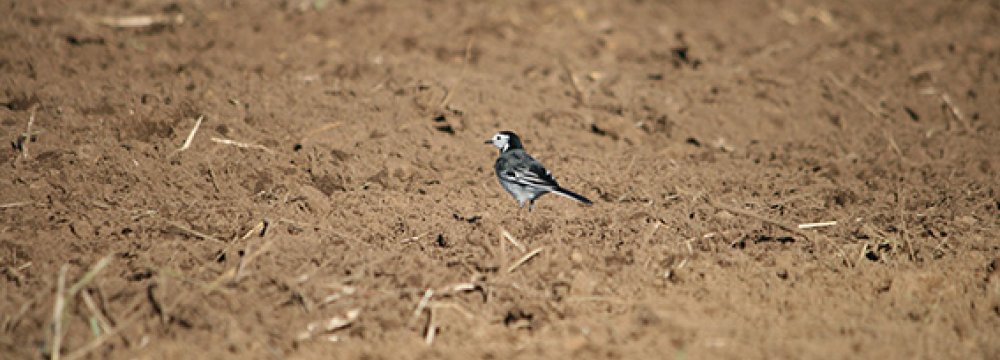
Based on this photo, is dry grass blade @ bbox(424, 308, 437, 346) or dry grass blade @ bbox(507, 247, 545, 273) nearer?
dry grass blade @ bbox(424, 308, 437, 346)

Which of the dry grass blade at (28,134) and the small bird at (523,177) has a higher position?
the dry grass blade at (28,134)

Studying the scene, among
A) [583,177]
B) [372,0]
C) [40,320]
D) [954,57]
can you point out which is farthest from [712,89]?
[40,320]

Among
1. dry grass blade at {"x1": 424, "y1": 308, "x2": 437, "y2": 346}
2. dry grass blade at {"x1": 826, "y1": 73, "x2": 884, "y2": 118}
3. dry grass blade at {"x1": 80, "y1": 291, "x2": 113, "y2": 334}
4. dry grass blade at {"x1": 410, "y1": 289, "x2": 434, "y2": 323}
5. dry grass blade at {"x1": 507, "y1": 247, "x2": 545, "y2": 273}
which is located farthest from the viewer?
dry grass blade at {"x1": 826, "y1": 73, "x2": 884, "y2": 118}

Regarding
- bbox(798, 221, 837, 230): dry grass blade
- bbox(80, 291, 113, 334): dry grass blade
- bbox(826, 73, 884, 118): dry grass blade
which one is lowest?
bbox(826, 73, 884, 118): dry grass blade

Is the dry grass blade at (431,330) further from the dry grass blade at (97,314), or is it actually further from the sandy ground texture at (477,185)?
the dry grass blade at (97,314)

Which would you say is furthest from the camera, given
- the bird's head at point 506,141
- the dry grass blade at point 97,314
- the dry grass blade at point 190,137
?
the bird's head at point 506,141

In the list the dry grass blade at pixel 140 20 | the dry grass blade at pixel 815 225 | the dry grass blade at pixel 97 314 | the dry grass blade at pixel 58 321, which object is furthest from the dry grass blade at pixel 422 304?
the dry grass blade at pixel 140 20

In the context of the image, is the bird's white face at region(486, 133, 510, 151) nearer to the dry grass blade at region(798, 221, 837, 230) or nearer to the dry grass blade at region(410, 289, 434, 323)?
the dry grass blade at region(410, 289, 434, 323)

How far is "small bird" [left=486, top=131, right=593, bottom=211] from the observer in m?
5.14

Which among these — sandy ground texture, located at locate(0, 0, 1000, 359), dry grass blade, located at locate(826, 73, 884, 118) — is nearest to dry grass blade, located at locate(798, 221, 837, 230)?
sandy ground texture, located at locate(0, 0, 1000, 359)

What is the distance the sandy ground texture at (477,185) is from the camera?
411 centimetres

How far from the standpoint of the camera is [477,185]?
5.69m

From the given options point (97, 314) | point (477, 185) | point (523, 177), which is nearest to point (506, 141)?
point (477, 185)

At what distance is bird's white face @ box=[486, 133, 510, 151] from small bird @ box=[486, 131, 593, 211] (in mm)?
→ 24
